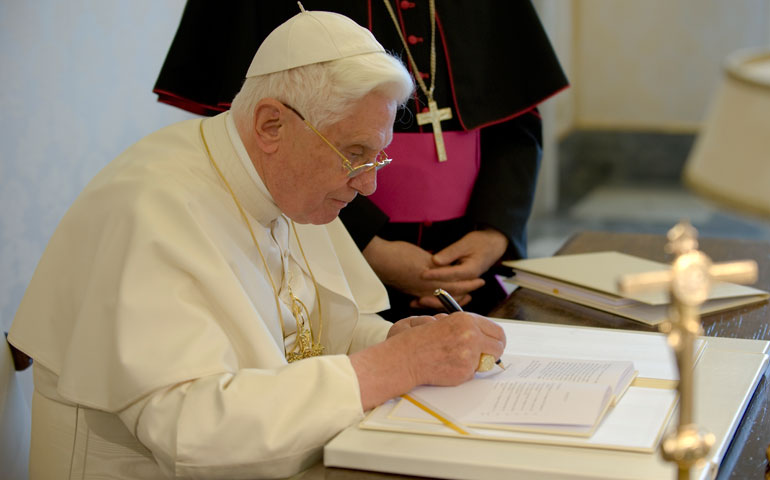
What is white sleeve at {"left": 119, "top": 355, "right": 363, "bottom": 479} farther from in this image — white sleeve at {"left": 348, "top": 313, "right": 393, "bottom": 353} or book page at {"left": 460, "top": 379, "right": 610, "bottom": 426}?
white sleeve at {"left": 348, "top": 313, "right": 393, "bottom": 353}

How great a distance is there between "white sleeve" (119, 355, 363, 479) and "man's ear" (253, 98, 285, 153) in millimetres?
568

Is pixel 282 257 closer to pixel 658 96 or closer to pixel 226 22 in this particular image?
pixel 226 22

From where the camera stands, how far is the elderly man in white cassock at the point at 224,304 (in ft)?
6.07

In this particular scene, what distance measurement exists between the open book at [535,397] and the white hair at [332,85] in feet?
2.13

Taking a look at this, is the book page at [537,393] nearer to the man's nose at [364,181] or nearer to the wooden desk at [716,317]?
the wooden desk at [716,317]

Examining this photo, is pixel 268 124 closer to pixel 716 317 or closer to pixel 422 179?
pixel 422 179

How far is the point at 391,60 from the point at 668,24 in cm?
804

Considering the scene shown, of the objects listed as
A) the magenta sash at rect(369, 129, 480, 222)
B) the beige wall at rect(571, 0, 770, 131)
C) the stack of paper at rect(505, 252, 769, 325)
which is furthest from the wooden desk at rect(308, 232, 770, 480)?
the beige wall at rect(571, 0, 770, 131)

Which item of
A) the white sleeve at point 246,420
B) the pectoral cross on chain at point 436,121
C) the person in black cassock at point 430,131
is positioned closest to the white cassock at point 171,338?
the white sleeve at point 246,420

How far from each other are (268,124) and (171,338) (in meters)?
0.56

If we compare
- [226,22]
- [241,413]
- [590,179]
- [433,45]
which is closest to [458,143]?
[433,45]

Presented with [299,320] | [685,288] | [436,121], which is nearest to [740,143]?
[685,288]

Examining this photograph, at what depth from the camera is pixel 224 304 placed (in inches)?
80.4

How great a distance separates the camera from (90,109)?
14.5 feet
